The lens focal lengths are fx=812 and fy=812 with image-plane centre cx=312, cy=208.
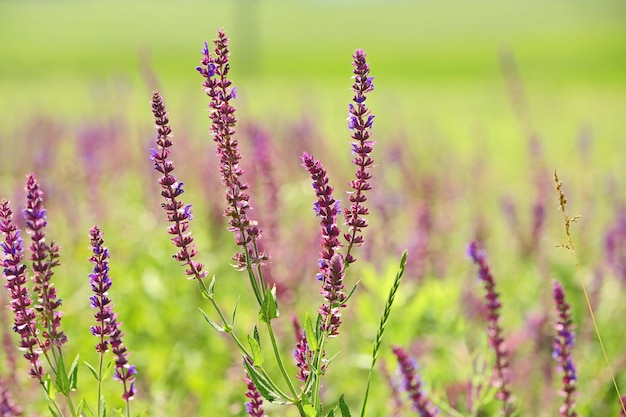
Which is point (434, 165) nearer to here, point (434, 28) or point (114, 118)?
point (114, 118)

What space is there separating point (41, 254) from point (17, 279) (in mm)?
76

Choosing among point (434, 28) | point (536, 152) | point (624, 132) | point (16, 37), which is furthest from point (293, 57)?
point (536, 152)

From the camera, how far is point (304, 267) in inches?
179

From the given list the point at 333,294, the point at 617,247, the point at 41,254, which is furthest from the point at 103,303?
the point at 617,247

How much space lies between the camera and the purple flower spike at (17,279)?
1801 millimetres

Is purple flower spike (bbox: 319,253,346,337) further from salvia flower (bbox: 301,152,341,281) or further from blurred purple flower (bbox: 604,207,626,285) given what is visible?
blurred purple flower (bbox: 604,207,626,285)

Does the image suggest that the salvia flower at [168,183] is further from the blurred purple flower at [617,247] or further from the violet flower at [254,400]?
the blurred purple flower at [617,247]

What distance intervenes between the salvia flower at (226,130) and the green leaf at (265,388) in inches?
9.6

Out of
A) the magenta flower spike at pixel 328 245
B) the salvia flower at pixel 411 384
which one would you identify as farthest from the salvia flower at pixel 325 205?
the salvia flower at pixel 411 384

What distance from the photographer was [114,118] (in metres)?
8.43

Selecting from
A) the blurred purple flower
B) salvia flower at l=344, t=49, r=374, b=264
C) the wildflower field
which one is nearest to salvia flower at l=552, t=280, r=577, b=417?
the wildflower field

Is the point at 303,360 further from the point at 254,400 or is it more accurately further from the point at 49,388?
the point at 49,388

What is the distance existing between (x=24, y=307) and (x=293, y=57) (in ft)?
176

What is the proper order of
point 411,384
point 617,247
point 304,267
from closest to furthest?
point 411,384 < point 304,267 < point 617,247
